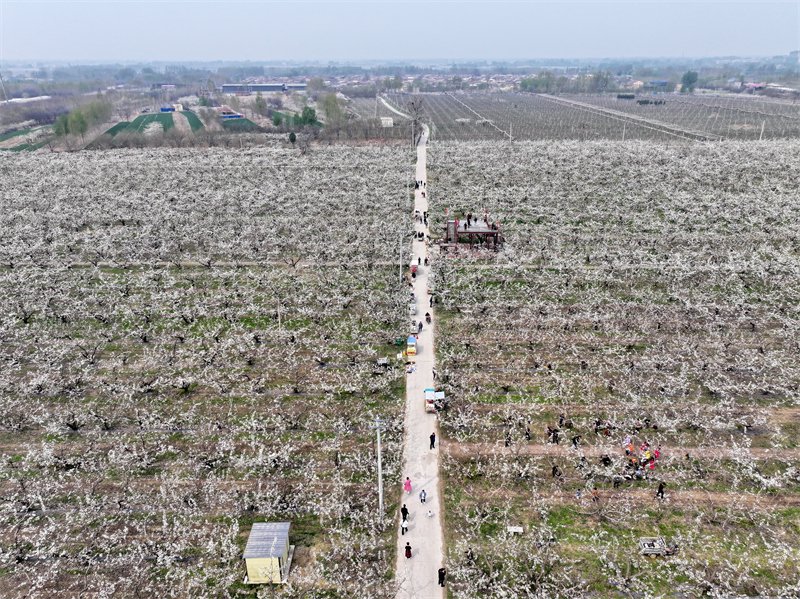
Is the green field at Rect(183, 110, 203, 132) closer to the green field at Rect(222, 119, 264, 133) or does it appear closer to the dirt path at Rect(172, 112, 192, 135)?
the dirt path at Rect(172, 112, 192, 135)

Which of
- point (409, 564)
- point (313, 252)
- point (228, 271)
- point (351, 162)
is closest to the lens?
point (409, 564)

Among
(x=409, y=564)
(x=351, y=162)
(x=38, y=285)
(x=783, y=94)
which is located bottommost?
(x=409, y=564)

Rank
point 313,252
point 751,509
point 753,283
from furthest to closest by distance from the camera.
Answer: point 313,252
point 753,283
point 751,509

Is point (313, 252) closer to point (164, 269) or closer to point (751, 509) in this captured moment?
point (164, 269)

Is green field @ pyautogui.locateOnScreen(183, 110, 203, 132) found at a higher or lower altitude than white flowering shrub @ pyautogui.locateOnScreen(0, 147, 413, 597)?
higher

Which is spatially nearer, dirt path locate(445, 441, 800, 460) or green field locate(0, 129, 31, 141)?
dirt path locate(445, 441, 800, 460)

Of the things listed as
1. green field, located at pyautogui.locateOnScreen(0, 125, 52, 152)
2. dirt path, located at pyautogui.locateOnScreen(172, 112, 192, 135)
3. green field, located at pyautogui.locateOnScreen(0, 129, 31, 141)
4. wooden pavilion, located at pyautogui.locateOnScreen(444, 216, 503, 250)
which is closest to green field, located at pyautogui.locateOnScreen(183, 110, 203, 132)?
dirt path, located at pyautogui.locateOnScreen(172, 112, 192, 135)

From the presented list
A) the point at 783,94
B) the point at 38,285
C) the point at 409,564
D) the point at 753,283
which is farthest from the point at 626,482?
the point at 783,94
